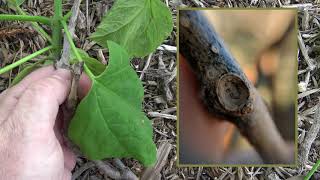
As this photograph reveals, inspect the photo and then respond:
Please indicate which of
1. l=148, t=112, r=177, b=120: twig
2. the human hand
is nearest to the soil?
l=148, t=112, r=177, b=120: twig

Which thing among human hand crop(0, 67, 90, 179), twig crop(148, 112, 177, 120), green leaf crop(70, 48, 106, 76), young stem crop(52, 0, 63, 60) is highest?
young stem crop(52, 0, 63, 60)

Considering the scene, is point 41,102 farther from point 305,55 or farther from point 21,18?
point 305,55

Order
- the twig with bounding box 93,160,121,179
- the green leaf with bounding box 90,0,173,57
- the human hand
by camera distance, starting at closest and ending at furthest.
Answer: the human hand
the green leaf with bounding box 90,0,173,57
the twig with bounding box 93,160,121,179

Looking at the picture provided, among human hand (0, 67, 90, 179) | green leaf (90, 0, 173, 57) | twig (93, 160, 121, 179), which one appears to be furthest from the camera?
twig (93, 160, 121, 179)

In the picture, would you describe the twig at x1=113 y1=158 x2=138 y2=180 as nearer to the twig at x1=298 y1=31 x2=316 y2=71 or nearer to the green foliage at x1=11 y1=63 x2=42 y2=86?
the green foliage at x1=11 y1=63 x2=42 y2=86

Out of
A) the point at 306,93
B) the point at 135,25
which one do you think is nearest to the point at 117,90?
the point at 135,25

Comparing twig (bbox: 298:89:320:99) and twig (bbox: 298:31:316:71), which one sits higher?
twig (bbox: 298:31:316:71)

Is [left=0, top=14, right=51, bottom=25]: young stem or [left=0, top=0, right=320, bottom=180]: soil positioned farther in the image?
[left=0, top=0, right=320, bottom=180]: soil

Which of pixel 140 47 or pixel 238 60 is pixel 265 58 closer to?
pixel 238 60
